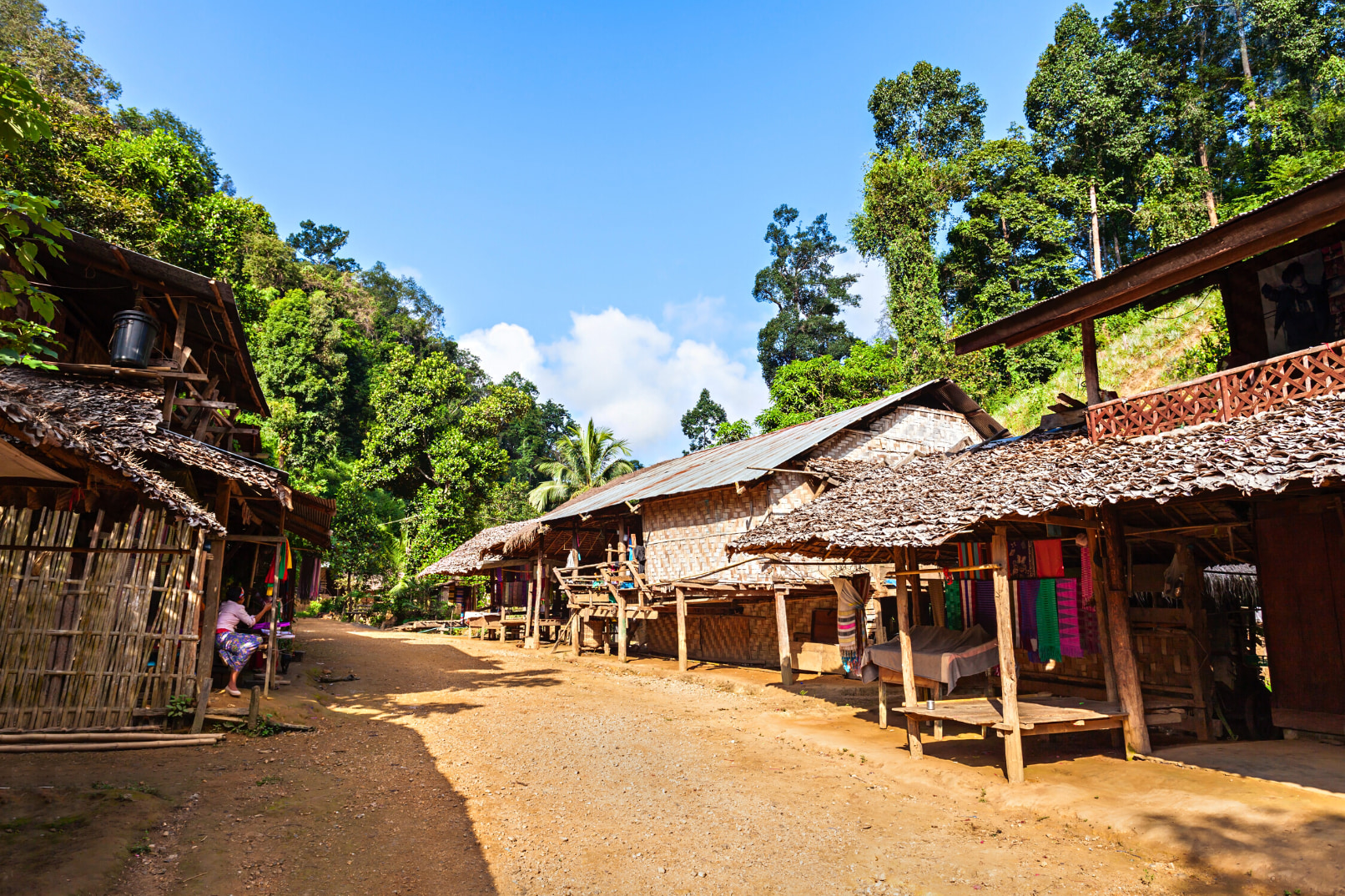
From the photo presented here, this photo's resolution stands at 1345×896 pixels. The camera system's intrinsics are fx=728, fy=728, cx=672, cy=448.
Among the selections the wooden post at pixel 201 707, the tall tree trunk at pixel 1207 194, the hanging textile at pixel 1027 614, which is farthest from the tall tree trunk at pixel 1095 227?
the wooden post at pixel 201 707

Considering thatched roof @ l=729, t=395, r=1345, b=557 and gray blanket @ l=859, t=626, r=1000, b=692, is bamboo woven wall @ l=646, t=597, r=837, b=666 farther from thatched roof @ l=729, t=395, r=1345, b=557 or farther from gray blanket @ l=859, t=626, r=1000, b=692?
thatched roof @ l=729, t=395, r=1345, b=557

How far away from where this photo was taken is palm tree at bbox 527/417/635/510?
34031mm

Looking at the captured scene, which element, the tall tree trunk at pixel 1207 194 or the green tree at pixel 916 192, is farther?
the green tree at pixel 916 192

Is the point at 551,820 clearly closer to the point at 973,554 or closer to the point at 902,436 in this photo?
the point at 973,554

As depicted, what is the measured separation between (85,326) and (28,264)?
8.65 meters

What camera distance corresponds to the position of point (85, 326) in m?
10.9

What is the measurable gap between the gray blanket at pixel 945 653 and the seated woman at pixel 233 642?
827 cm

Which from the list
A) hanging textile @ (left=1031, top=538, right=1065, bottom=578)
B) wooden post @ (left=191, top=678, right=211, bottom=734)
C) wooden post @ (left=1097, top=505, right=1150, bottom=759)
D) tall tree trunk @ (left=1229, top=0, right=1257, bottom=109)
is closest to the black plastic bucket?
wooden post @ (left=191, top=678, right=211, bottom=734)

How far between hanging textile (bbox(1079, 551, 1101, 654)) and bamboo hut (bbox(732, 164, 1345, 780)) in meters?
0.03

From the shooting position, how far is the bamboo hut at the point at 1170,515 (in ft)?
22.5

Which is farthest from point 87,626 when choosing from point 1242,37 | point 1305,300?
point 1242,37

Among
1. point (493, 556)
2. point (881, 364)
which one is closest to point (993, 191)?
point (881, 364)

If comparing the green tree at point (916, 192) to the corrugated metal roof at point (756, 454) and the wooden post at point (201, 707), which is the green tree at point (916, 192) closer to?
the corrugated metal roof at point (756, 454)

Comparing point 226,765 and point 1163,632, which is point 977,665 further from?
point 226,765
